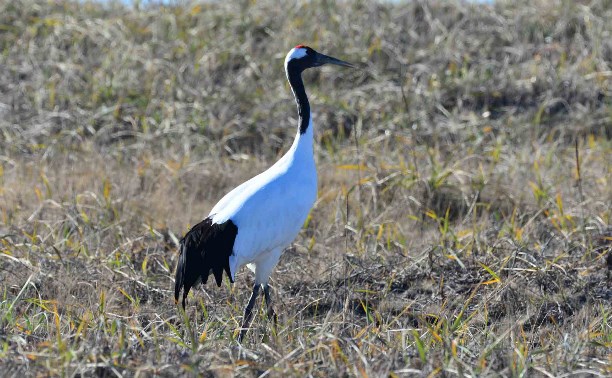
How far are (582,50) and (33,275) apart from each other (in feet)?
19.9

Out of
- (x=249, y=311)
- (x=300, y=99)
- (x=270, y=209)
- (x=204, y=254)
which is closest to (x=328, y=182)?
(x=300, y=99)

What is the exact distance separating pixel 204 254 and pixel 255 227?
32 centimetres

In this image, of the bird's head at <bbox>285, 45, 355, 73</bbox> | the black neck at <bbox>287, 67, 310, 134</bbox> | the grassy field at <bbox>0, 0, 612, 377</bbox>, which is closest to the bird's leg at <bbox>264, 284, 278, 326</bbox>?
the grassy field at <bbox>0, 0, 612, 377</bbox>

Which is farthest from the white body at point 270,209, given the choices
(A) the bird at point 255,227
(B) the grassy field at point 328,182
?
(B) the grassy field at point 328,182

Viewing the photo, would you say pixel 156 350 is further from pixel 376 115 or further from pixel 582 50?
pixel 582 50

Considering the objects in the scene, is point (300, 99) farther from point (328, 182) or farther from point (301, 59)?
point (328, 182)

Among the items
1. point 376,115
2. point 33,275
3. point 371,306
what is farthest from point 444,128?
point 33,275

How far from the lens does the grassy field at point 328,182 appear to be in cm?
516

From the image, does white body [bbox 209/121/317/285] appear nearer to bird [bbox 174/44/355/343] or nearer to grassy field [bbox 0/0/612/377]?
bird [bbox 174/44/355/343]

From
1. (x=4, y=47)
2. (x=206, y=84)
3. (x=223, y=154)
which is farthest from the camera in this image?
(x=4, y=47)

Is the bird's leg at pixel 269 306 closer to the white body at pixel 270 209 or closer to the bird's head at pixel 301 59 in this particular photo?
the white body at pixel 270 209

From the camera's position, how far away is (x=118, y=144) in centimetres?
956

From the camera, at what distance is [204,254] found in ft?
19.6

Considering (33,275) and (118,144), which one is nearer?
(33,275)
